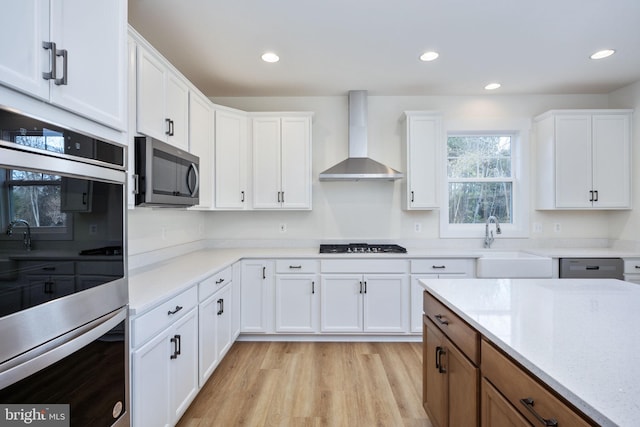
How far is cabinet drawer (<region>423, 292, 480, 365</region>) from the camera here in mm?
1234

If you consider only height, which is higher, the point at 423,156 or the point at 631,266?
the point at 423,156

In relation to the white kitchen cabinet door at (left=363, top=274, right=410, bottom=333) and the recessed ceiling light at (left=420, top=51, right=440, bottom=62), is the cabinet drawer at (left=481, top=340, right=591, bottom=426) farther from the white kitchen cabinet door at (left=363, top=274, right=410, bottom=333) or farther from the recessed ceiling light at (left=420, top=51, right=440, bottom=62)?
the recessed ceiling light at (left=420, top=51, right=440, bottom=62)

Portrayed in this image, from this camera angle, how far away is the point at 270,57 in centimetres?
269

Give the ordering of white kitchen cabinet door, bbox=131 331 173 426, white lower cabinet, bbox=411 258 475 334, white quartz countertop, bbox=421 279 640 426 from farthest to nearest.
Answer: white lower cabinet, bbox=411 258 475 334 → white kitchen cabinet door, bbox=131 331 173 426 → white quartz countertop, bbox=421 279 640 426

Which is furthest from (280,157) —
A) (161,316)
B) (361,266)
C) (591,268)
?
(591,268)

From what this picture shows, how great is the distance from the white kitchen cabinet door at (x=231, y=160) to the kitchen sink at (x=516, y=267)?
2.55 m

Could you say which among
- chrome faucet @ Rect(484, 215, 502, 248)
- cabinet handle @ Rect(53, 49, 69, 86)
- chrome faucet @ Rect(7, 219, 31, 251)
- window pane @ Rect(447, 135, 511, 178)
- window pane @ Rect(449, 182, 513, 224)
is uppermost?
window pane @ Rect(447, 135, 511, 178)

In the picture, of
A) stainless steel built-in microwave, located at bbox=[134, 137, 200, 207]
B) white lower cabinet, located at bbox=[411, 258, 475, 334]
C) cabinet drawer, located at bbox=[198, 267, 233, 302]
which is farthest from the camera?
white lower cabinet, located at bbox=[411, 258, 475, 334]

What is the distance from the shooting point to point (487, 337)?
3.72 feet

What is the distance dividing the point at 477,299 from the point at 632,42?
276 cm

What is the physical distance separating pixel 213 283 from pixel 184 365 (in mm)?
619

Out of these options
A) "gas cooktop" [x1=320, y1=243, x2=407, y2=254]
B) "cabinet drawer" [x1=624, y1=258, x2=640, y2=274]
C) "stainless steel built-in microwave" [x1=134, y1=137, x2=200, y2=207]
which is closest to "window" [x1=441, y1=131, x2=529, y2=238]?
"gas cooktop" [x1=320, y1=243, x2=407, y2=254]

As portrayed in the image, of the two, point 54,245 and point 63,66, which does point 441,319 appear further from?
point 63,66

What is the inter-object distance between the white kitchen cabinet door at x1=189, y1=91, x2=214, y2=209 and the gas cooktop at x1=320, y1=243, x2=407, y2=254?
1306 millimetres
